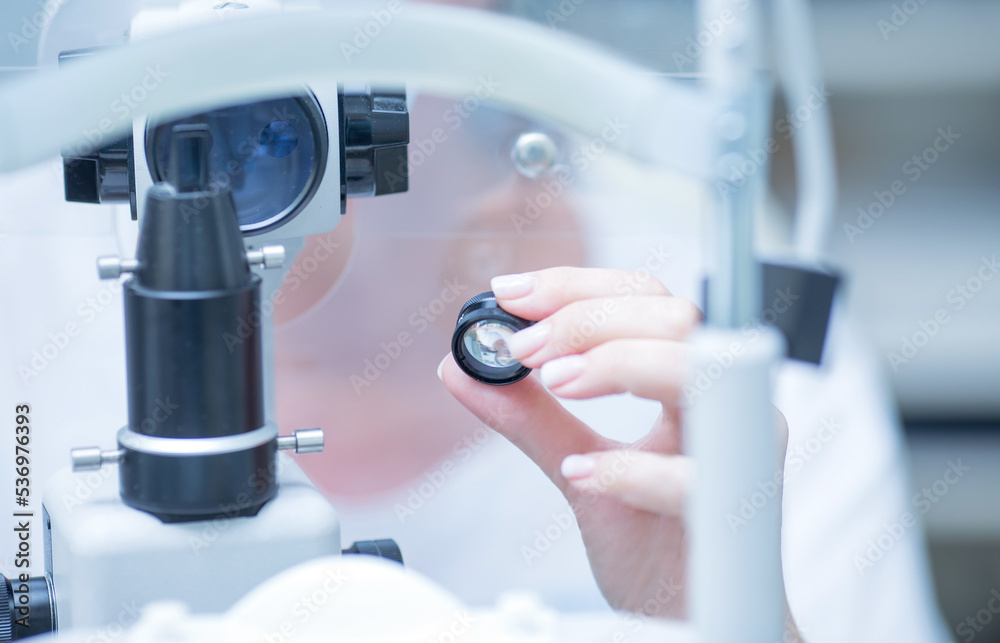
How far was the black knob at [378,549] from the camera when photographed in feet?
1.35

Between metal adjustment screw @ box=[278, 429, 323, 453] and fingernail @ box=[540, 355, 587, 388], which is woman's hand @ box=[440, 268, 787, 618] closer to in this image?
Answer: fingernail @ box=[540, 355, 587, 388]

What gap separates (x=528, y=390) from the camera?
1.86 ft

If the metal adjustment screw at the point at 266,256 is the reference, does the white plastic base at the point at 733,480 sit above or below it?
below

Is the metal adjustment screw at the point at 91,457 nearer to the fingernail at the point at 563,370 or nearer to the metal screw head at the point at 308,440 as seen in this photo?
the metal screw head at the point at 308,440

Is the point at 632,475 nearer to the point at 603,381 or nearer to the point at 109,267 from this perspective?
the point at 603,381

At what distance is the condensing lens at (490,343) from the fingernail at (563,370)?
2 centimetres

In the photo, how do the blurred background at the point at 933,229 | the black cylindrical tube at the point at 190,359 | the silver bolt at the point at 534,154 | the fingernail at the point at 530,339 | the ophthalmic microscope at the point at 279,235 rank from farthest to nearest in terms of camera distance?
the blurred background at the point at 933,229, the silver bolt at the point at 534,154, the fingernail at the point at 530,339, the black cylindrical tube at the point at 190,359, the ophthalmic microscope at the point at 279,235

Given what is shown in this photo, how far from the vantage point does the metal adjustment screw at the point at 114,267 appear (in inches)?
12.4

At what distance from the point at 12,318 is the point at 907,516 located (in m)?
0.92

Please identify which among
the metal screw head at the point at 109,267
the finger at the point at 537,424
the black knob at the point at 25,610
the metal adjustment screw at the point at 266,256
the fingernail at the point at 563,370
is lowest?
the black knob at the point at 25,610

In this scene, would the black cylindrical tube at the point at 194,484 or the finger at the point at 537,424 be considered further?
the finger at the point at 537,424

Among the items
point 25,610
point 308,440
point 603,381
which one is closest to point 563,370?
point 603,381

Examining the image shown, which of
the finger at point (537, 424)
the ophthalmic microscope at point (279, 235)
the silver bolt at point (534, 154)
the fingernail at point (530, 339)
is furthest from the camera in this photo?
the silver bolt at point (534, 154)

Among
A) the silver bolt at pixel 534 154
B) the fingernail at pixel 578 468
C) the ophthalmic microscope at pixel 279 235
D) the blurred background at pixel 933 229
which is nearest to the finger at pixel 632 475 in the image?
the fingernail at pixel 578 468
